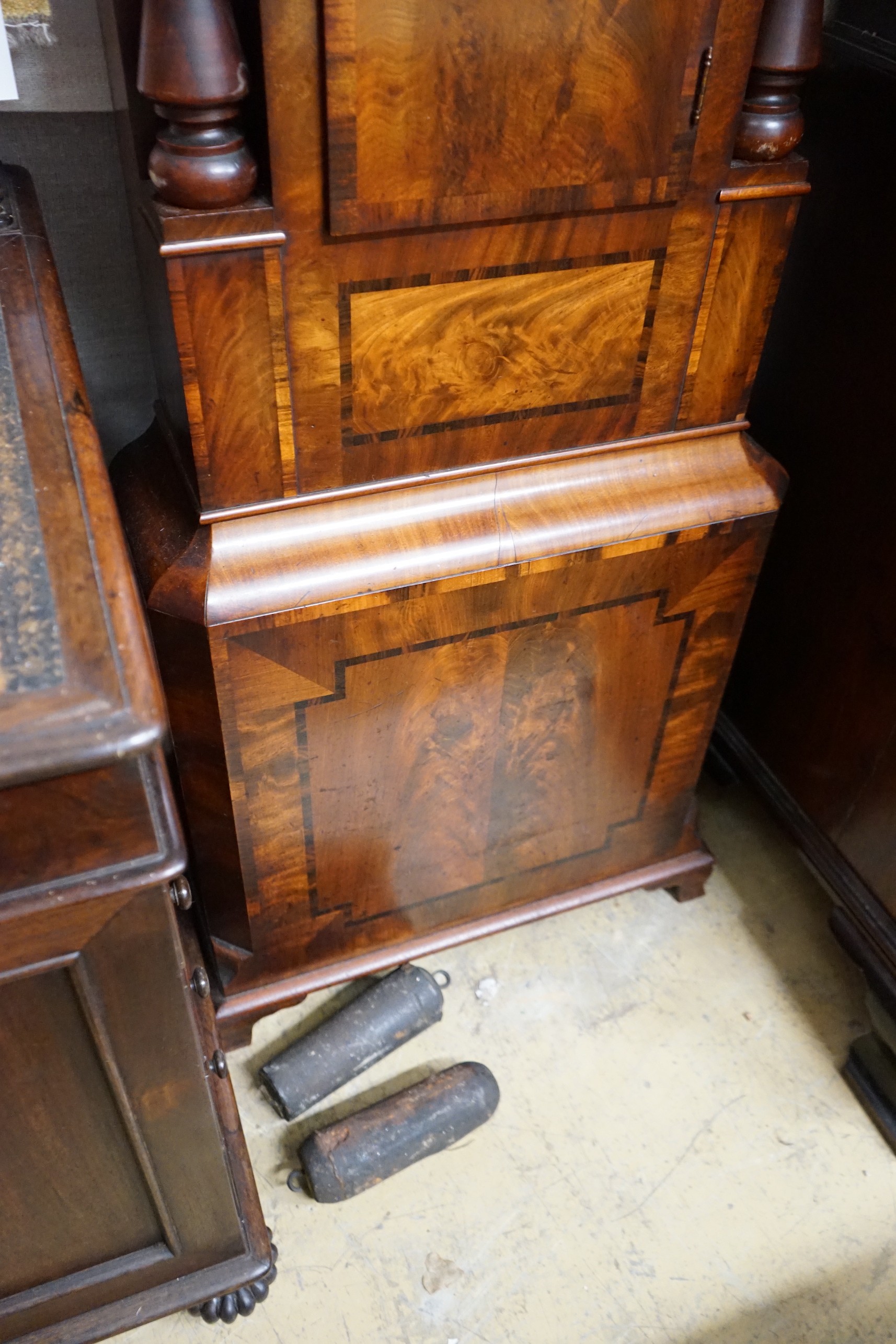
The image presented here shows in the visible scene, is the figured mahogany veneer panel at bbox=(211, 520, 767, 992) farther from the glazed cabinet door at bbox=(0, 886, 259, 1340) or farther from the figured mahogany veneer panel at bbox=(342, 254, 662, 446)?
the glazed cabinet door at bbox=(0, 886, 259, 1340)

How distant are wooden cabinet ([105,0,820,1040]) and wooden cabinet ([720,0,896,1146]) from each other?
16 cm

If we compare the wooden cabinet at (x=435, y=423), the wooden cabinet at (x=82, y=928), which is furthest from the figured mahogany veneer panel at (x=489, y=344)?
the wooden cabinet at (x=82, y=928)

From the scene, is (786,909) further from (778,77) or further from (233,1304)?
(778,77)

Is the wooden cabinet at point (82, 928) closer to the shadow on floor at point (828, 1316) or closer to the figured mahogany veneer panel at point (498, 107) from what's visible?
the figured mahogany veneer panel at point (498, 107)

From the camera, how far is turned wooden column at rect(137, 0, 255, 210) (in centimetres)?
63

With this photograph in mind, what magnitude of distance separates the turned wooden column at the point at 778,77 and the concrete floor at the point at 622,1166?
0.94m

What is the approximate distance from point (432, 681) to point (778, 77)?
0.58 metres

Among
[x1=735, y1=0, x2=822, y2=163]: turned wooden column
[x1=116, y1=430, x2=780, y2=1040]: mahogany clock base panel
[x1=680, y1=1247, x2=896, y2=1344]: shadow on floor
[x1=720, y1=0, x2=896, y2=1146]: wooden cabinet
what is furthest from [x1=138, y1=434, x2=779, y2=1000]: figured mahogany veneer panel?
[x1=680, y1=1247, x2=896, y2=1344]: shadow on floor

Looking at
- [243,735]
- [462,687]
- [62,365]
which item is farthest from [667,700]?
[62,365]

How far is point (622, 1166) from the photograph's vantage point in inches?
44.3

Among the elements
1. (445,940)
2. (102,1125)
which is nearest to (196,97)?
(102,1125)

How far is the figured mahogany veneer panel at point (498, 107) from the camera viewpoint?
68 cm

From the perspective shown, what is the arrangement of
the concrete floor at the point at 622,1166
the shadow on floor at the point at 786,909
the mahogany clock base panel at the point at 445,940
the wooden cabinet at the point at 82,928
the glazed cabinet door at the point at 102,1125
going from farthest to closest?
the shadow on floor at the point at 786,909 < the mahogany clock base panel at the point at 445,940 < the concrete floor at the point at 622,1166 < the glazed cabinet door at the point at 102,1125 < the wooden cabinet at the point at 82,928

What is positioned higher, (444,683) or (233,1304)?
(444,683)
